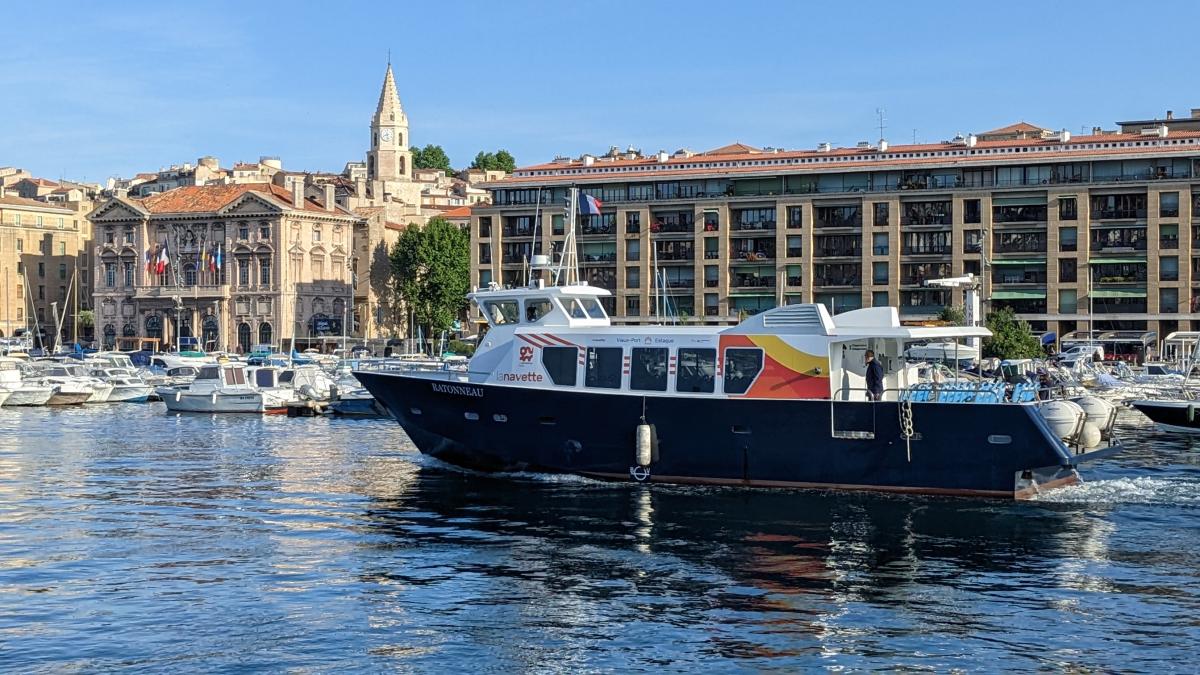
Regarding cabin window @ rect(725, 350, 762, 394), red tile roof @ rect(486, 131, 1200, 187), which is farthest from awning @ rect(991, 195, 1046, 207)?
cabin window @ rect(725, 350, 762, 394)

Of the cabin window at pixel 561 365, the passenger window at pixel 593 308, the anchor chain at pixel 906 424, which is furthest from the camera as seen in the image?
the passenger window at pixel 593 308

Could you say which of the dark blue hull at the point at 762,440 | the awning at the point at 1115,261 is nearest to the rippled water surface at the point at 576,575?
the dark blue hull at the point at 762,440

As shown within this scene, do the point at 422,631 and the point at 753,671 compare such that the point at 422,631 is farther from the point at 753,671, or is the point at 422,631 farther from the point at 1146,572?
the point at 1146,572

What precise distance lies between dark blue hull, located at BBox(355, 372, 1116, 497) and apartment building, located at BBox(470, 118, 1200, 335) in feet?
195

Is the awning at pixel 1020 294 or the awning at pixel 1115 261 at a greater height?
the awning at pixel 1115 261

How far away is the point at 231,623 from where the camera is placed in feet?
73.1

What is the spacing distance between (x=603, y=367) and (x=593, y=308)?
142 inches

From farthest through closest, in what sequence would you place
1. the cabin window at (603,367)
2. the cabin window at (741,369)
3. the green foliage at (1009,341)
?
the green foliage at (1009,341)
the cabin window at (603,367)
the cabin window at (741,369)

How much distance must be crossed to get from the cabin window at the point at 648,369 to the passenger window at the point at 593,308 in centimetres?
352

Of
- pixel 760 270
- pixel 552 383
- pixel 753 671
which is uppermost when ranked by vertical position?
pixel 760 270

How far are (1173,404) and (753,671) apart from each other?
131ft

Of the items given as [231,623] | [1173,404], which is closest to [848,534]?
[231,623]

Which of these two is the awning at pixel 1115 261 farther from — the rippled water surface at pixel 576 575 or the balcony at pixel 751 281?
the rippled water surface at pixel 576 575

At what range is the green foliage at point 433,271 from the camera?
450 feet
